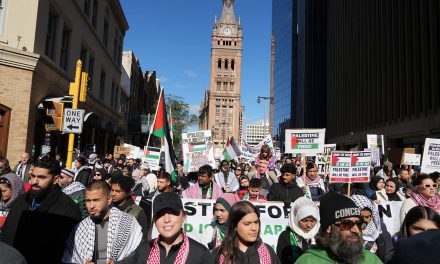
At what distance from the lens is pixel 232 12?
124 metres

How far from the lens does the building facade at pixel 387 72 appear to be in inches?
963

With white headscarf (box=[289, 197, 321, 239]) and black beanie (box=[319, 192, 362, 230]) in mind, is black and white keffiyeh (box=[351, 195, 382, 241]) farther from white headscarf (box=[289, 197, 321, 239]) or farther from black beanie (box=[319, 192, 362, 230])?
black beanie (box=[319, 192, 362, 230])

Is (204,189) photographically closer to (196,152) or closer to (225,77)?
(196,152)

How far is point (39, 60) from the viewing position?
44.6 ft

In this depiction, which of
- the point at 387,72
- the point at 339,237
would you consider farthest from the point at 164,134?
the point at 387,72

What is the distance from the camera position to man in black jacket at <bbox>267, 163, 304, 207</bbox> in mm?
6055

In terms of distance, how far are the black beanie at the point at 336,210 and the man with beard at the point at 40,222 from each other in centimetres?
244

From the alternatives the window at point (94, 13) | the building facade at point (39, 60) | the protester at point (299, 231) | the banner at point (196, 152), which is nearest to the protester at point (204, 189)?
the protester at point (299, 231)

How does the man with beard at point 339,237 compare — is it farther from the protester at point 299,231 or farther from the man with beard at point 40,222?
the man with beard at point 40,222

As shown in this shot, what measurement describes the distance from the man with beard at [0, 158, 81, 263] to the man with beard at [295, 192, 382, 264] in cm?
230

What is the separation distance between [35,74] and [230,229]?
13146 mm

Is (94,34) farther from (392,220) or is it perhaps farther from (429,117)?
(429,117)

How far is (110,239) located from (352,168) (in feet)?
21.8

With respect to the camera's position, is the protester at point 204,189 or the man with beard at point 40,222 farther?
the protester at point 204,189
